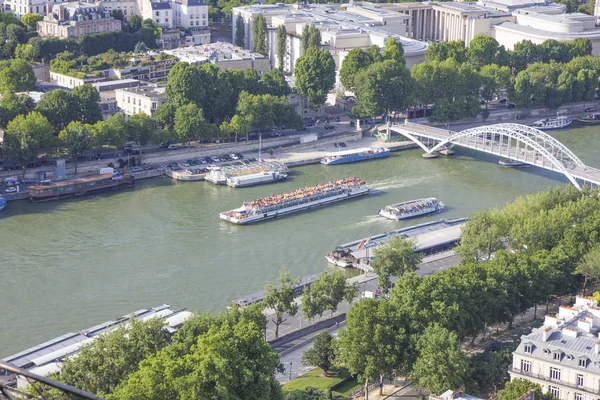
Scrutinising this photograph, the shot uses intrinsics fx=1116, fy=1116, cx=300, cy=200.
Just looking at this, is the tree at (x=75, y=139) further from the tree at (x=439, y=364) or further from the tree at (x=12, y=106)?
the tree at (x=439, y=364)

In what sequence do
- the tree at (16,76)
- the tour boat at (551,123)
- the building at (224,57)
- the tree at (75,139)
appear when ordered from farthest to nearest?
the building at (224,57) < the tour boat at (551,123) < the tree at (16,76) < the tree at (75,139)

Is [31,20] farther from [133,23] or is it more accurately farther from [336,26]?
[336,26]

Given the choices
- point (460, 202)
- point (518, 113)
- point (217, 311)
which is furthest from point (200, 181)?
point (518, 113)

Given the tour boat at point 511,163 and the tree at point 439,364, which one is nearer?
the tree at point 439,364

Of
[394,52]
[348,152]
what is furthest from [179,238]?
[394,52]

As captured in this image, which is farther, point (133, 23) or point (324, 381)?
point (133, 23)

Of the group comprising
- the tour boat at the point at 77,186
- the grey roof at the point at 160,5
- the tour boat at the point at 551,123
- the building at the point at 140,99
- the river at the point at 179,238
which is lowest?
the river at the point at 179,238

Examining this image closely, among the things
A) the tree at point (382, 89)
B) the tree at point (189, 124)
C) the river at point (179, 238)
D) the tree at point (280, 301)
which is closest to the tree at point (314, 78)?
the tree at point (382, 89)
